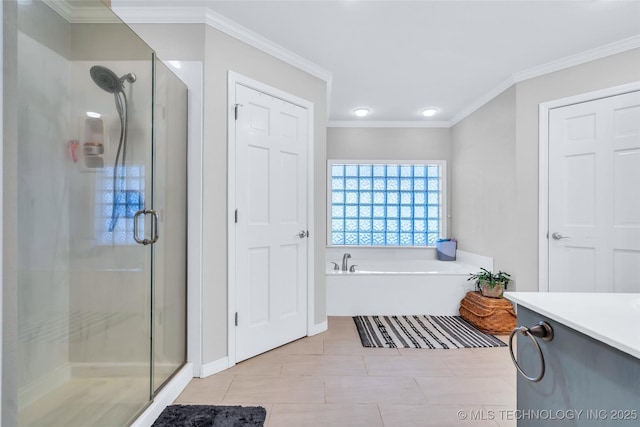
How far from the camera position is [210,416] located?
1670 mm

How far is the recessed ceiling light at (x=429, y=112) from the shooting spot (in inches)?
155

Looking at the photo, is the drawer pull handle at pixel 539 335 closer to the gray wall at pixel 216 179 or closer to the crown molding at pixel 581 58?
the gray wall at pixel 216 179

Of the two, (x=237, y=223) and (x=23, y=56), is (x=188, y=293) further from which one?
(x=23, y=56)

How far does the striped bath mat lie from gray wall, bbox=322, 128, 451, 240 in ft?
5.29

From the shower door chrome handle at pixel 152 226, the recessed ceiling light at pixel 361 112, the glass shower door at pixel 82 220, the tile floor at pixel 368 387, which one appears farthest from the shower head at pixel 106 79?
the recessed ceiling light at pixel 361 112

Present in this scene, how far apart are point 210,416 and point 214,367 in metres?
0.48

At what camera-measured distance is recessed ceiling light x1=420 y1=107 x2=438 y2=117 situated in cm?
394

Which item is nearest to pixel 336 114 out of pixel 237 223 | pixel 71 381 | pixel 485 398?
pixel 237 223

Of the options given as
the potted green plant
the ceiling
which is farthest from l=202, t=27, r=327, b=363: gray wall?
the potted green plant

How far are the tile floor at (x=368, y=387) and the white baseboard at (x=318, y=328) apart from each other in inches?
9.0

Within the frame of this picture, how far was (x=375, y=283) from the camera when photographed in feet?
10.9

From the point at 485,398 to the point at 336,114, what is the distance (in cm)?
330

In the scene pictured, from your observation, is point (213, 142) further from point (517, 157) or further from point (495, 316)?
point (495, 316)

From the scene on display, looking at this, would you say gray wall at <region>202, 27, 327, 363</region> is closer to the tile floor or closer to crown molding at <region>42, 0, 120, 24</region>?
the tile floor
